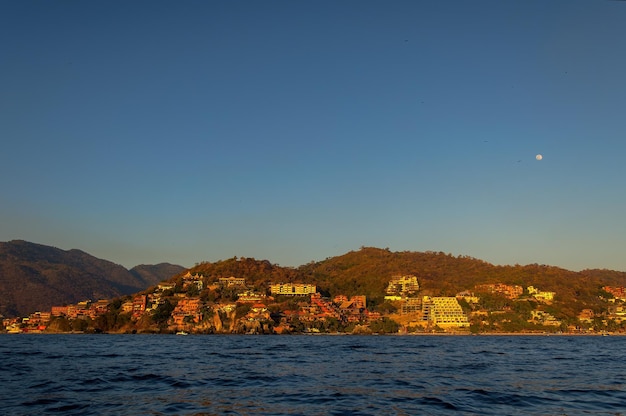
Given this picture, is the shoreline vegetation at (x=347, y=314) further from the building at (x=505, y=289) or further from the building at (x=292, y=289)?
the building at (x=292, y=289)

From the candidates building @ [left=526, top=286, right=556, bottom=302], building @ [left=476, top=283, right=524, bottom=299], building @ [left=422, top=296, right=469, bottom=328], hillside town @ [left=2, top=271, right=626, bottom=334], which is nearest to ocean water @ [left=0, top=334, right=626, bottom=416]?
hillside town @ [left=2, top=271, right=626, bottom=334]

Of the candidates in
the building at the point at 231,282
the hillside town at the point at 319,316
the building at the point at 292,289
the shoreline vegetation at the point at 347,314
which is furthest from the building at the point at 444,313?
the building at the point at 231,282

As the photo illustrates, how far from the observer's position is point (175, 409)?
16.6 m

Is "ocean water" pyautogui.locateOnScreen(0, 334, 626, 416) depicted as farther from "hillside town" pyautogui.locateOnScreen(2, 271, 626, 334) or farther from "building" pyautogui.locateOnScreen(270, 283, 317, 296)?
"building" pyautogui.locateOnScreen(270, 283, 317, 296)

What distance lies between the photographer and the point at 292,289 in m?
190

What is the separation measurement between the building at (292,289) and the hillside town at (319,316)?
6.63 m

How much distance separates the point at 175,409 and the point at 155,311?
484 ft

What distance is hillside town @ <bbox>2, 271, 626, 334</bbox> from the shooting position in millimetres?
145000

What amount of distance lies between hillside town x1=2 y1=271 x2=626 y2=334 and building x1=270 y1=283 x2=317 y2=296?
6633 millimetres

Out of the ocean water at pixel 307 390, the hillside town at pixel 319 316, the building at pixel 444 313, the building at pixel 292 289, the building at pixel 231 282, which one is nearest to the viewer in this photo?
the ocean water at pixel 307 390

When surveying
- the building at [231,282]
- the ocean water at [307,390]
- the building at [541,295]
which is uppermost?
the building at [231,282]

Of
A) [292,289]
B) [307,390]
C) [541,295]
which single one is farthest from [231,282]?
[307,390]

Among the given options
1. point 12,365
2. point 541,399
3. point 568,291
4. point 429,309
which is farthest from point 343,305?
Result: point 541,399

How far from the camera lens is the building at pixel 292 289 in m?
188
